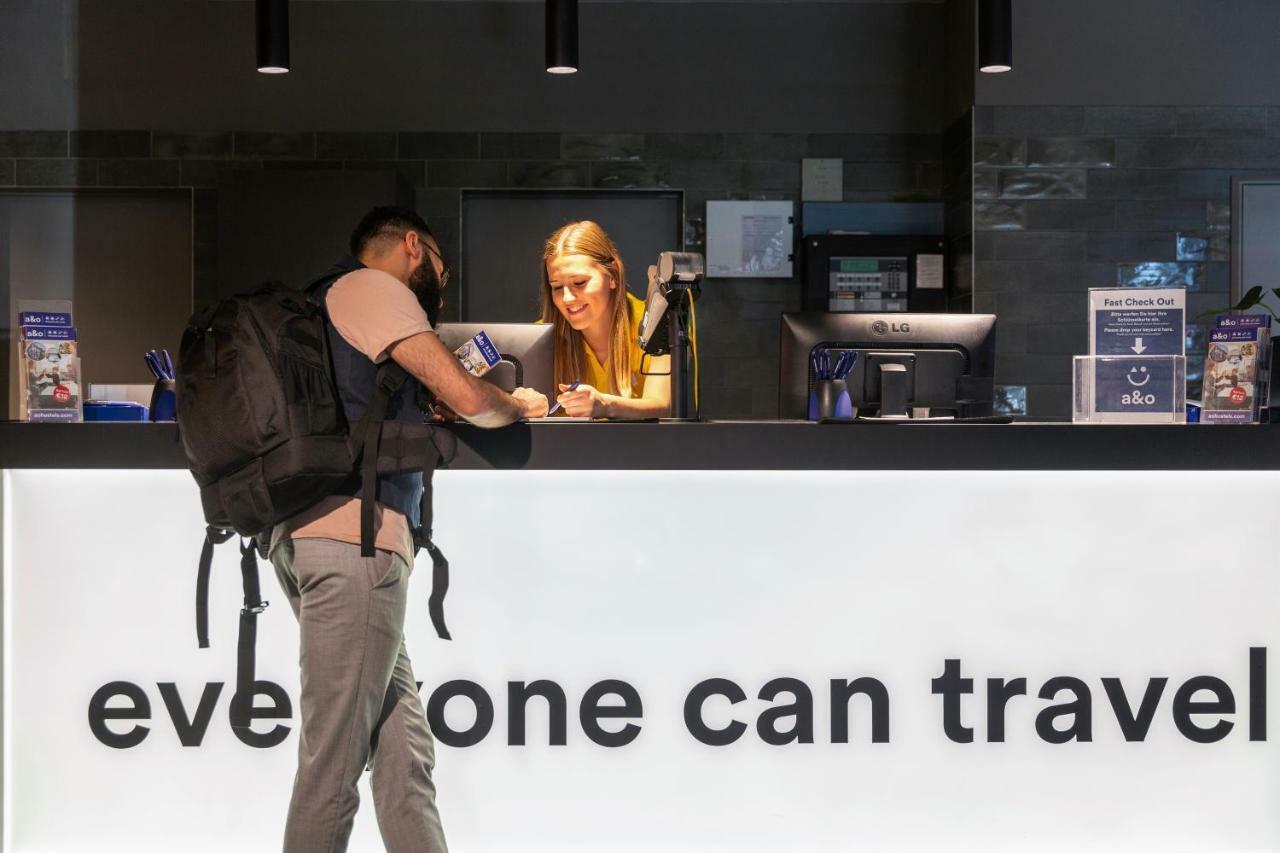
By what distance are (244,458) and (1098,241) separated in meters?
3.93

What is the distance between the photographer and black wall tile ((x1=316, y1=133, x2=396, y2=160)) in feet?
16.1

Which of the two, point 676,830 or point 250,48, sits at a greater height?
point 250,48

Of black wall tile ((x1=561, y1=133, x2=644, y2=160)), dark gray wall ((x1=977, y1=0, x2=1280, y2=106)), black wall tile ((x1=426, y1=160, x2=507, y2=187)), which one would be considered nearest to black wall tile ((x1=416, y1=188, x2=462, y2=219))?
black wall tile ((x1=426, y1=160, x2=507, y2=187))

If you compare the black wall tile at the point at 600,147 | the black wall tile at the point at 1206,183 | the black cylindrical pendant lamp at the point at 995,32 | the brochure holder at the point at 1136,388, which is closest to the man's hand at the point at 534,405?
the brochure holder at the point at 1136,388

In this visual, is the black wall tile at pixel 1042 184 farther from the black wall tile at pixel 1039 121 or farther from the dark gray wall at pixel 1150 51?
the dark gray wall at pixel 1150 51

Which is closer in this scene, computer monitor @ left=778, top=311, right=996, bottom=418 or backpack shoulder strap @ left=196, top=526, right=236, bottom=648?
backpack shoulder strap @ left=196, top=526, right=236, bottom=648

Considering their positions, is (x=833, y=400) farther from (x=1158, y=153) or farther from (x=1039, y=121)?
(x=1158, y=153)

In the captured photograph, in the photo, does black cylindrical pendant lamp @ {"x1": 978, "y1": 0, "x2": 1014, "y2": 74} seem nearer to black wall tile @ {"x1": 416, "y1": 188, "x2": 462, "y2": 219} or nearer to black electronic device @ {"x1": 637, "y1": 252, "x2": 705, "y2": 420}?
black electronic device @ {"x1": 637, "y1": 252, "x2": 705, "y2": 420}

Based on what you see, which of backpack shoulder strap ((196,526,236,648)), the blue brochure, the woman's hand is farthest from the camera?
the woman's hand

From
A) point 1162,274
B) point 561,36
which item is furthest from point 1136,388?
point 1162,274

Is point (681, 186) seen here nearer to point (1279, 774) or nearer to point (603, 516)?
point (603, 516)

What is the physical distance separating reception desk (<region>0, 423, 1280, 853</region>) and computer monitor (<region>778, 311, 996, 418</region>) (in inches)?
14.1

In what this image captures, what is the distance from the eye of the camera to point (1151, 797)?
2207 mm

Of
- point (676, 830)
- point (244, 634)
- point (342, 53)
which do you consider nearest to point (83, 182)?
point (342, 53)
